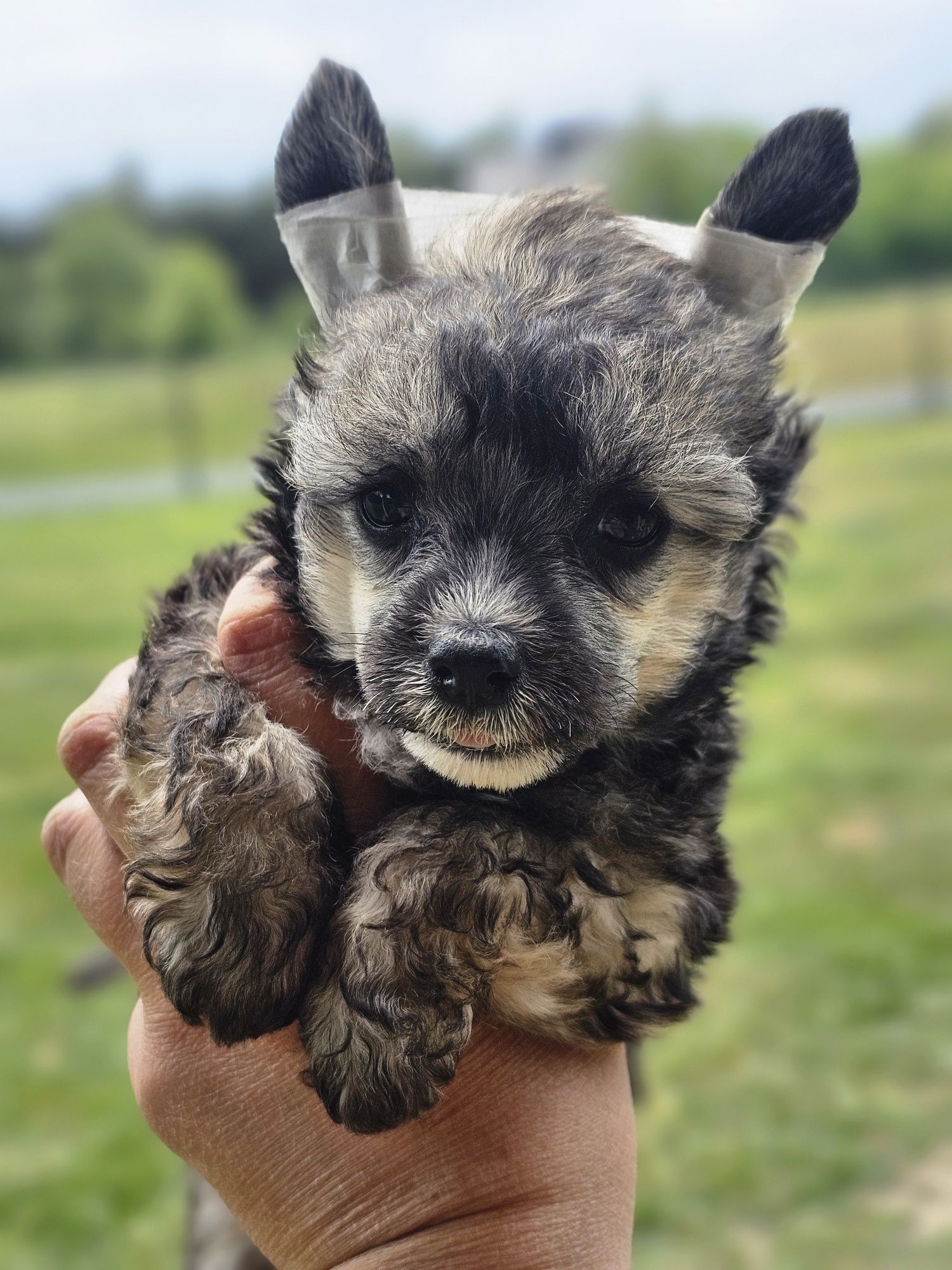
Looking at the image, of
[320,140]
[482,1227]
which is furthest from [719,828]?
[320,140]

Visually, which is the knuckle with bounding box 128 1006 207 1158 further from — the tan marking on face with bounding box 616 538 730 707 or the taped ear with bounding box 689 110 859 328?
the taped ear with bounding box 689 110 859 328

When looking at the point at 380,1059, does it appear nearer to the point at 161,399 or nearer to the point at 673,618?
the point at 673,618

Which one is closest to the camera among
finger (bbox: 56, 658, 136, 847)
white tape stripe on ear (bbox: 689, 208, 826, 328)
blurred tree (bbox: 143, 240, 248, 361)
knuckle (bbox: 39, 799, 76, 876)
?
white tape stripe on ear (bbox: 689, 208, 826, 328)

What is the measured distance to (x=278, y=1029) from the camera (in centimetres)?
150

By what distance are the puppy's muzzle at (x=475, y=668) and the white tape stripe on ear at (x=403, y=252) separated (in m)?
0.70

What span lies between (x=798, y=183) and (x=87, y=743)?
1473 mm

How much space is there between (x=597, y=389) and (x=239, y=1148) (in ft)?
3.99

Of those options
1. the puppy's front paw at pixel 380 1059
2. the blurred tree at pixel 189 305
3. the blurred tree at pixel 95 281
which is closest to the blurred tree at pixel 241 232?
the blurred tree at pixel 189 305

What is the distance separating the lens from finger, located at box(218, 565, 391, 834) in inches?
68.7

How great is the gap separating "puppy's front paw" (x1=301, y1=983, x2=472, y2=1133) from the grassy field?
862 centimetres

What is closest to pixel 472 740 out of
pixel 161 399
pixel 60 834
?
pixel 60 834

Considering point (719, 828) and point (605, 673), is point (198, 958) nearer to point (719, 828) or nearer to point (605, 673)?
point (605, 673)

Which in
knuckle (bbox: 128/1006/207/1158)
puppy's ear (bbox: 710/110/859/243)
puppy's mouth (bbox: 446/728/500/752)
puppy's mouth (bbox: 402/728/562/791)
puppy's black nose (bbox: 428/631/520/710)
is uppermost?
puppy's ear (bbox: 710/110/859/243)

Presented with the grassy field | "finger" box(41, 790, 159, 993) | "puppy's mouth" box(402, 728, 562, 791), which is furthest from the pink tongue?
the grassy field
